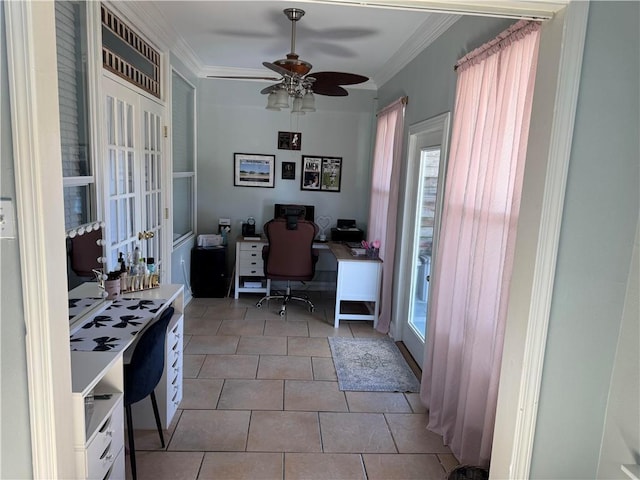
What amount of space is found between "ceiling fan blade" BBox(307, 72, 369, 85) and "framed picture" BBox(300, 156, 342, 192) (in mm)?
2034

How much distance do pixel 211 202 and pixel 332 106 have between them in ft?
6.47

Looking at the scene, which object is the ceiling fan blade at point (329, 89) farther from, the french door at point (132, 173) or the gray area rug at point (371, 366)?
the gray area rug at point (371, 366)

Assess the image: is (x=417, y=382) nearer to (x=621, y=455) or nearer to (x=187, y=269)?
(x=621, y=455)

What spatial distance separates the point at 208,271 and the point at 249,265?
482mm

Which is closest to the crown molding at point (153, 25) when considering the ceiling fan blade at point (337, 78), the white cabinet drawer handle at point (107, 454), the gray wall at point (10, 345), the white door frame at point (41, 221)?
the ceiling fan blade at point (337, 78)

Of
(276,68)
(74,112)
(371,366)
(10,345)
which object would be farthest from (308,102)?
(10,345)

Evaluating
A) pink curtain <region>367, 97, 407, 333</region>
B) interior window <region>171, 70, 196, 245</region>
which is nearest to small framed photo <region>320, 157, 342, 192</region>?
pink curtain <region>367, 97, 407, 333</region>

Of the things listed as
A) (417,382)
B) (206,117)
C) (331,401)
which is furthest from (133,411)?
(206,117)

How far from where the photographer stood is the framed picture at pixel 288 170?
548cm

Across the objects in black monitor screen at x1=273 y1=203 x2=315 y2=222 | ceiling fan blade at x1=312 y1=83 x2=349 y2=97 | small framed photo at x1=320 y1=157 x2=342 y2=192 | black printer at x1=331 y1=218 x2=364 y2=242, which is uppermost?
ceiling fan blade at x1=312 y1=83 x2=349 y2=97

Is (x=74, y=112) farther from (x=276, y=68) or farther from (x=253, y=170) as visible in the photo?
(x=253, y=170)

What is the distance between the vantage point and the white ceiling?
9.88ft

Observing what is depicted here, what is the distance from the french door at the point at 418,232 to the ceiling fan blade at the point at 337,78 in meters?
0.63

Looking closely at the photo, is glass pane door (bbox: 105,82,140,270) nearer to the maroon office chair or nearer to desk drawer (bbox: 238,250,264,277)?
the maroon office chair
